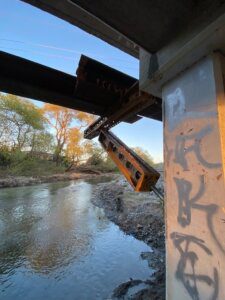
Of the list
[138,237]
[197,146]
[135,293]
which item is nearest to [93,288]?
[135,293]

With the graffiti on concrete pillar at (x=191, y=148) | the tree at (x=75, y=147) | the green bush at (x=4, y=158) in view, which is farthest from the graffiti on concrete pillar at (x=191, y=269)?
the tree at (x=75, y=147)

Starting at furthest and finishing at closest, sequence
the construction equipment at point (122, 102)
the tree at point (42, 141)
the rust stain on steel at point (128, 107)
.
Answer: the tree at point (42, 141) < the rust stain on steel at point (128, 107) < the construction equipment at point (122, 102)

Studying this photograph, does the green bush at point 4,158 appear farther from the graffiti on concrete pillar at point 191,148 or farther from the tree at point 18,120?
the graffiti on concrete pillar at point 191,148

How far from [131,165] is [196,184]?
5.60ft

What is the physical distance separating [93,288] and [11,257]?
7.60 feet

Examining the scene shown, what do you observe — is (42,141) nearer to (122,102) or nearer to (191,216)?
(122,102)

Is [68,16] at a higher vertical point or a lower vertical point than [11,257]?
higher

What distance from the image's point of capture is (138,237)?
5609mm

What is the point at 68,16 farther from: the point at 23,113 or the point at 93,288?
the point at 23,113

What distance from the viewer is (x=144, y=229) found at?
5.95 meters

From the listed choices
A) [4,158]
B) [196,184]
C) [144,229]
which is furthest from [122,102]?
[4,158]

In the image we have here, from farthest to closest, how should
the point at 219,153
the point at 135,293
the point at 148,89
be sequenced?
the point at 135,293 < the point at 148,89 < the point at 219,153

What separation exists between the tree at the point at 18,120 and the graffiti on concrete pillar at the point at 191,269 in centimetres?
2397

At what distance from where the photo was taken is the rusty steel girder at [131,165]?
2.81 meters
